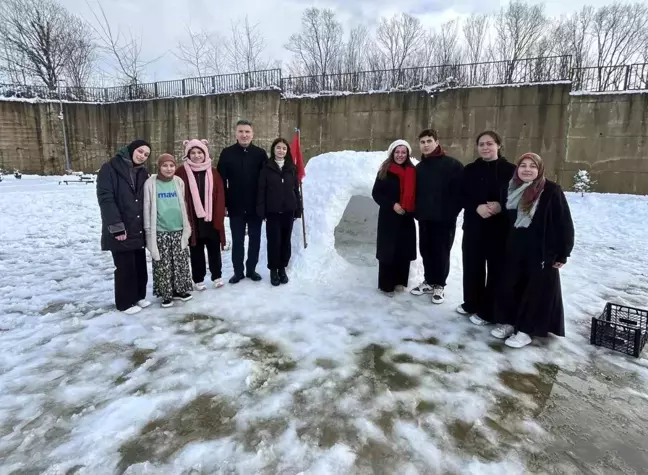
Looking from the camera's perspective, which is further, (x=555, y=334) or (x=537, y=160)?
(x=555, y=334)

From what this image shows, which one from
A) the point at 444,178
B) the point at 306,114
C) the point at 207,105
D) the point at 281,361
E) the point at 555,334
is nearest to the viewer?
the point at 281,361

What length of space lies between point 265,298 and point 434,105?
12928mm

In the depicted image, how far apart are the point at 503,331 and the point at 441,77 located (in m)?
14.8

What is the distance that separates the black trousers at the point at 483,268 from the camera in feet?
12.0

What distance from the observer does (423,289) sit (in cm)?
471

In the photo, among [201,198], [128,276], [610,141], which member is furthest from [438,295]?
[610,141]

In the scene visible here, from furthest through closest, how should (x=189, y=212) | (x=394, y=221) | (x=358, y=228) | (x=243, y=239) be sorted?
Result: (x=358, y=228), (x=243, y=239), (x=394, y=221), (x=189, y=212)

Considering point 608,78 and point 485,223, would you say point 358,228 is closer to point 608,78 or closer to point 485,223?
point 485,223

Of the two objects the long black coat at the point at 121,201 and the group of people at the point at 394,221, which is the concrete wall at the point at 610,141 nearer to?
the group of people at the point at 394,221

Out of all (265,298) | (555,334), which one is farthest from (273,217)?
(555,334)

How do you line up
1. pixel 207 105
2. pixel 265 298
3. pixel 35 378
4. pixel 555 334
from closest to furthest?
pixel 35 378 < pixel 555 334 < pixel 265 298 < pixel 207 105

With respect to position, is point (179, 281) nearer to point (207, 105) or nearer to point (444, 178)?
point (444, 178)

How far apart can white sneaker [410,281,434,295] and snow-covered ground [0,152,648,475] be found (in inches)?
4.4

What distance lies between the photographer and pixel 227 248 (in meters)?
7.12
